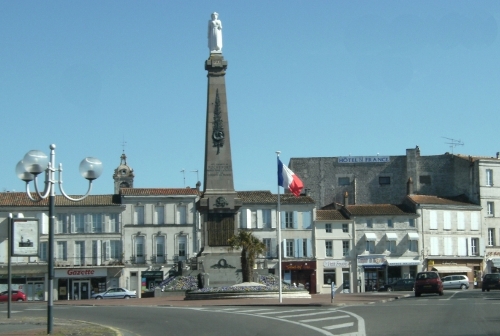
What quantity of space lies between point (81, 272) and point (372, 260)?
24501mm

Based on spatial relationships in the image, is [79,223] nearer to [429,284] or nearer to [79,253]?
[79,253]

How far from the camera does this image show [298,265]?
73500mm

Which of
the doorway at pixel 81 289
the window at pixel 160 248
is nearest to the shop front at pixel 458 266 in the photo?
the window at pixel 160 248

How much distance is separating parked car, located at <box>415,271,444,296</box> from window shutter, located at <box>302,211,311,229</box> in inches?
1192

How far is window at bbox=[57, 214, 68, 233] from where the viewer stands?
7219cm

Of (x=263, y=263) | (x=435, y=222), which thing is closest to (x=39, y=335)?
(x=263, y=263)

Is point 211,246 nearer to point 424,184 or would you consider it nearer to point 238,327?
point 238,327

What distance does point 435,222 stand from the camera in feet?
250

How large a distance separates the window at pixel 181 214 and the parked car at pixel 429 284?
1280 inches

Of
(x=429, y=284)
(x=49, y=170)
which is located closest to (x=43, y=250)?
(x=429, y=284)

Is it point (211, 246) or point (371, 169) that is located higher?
point (371, 169)

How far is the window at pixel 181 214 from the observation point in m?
73.8

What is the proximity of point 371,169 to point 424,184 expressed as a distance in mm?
5179

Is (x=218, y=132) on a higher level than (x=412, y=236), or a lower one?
higher
